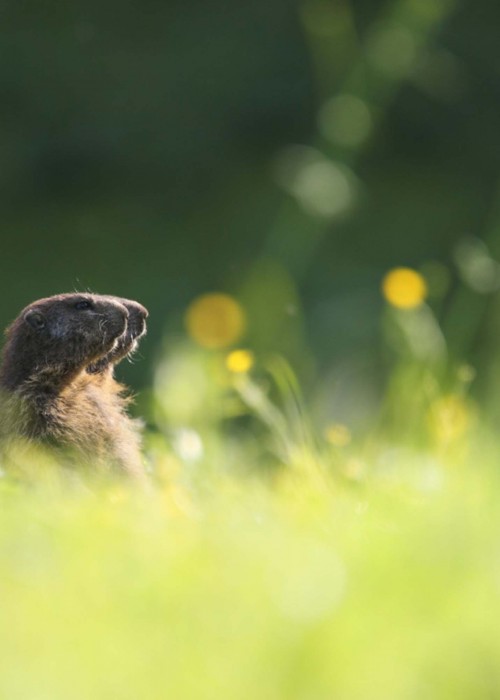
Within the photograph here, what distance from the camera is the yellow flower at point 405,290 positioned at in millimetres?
4219

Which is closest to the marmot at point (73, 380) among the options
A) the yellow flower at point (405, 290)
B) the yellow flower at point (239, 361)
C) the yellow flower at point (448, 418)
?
the yellow flower at point (239, 361)

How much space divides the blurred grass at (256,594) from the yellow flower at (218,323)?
1450 mm

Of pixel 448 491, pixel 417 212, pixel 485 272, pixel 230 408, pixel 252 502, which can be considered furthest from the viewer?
pixel 417 212

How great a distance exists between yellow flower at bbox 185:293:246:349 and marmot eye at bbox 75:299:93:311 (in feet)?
1.81

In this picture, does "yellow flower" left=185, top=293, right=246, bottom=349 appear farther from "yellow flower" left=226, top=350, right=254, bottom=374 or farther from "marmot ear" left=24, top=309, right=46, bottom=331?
"marmot ear" left=24, top=309, right=46, bottom=331

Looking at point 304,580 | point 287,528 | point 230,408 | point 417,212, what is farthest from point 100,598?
point 417,212

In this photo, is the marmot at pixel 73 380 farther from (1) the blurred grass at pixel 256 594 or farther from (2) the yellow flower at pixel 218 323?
(1) the blurred grass at pixel 256 594

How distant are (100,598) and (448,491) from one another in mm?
818

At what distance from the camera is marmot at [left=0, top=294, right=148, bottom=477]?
4383 millimetres

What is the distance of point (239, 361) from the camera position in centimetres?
384

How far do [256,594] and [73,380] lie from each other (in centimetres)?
302

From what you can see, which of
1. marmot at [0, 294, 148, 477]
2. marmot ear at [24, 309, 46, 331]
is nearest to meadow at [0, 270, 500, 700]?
marmot at [0, 294, 148, 477]

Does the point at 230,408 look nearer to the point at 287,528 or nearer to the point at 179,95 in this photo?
the point at 287,528

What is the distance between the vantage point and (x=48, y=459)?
4.02 m
